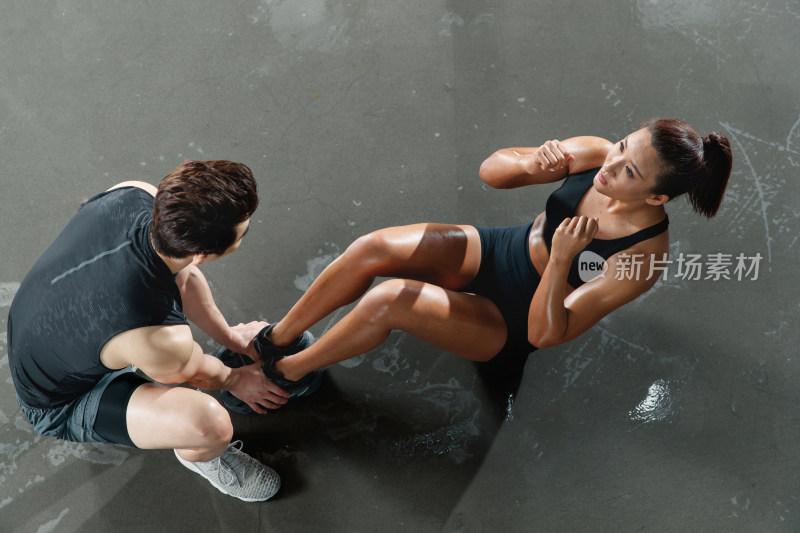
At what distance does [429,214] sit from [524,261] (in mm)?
730

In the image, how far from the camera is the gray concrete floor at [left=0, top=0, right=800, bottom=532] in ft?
7.96

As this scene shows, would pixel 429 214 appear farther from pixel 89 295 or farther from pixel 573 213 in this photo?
pixel 89 295

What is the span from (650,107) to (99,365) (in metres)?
2.58

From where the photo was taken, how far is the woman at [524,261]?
1885mm

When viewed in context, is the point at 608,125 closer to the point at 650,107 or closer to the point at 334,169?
the point at 650,107

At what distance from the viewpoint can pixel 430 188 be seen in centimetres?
291

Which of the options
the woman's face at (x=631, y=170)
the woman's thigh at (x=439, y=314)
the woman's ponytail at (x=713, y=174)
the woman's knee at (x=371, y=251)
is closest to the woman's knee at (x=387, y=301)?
the woman's thigh at (x=439, y=314)

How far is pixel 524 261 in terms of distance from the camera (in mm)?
2242

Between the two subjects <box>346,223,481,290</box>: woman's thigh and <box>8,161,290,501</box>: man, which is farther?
<box>346,223,481,290</box>: woman's thigh

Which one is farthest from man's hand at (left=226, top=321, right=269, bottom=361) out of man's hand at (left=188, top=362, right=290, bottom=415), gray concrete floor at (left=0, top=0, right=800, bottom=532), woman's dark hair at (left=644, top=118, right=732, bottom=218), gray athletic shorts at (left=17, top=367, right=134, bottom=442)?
woman's dark hair at (left=644, top=118, right=732, bottom=218)

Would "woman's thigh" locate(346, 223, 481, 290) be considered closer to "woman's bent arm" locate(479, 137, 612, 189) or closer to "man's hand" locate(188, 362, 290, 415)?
"woman's bent arm" locate(479, 137, 612, 189)

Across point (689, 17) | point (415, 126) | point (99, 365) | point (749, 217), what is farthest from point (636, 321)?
point (99, 365)

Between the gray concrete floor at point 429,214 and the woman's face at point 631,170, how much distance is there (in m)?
0.89

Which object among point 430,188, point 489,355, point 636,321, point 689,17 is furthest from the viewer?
point 689,17
